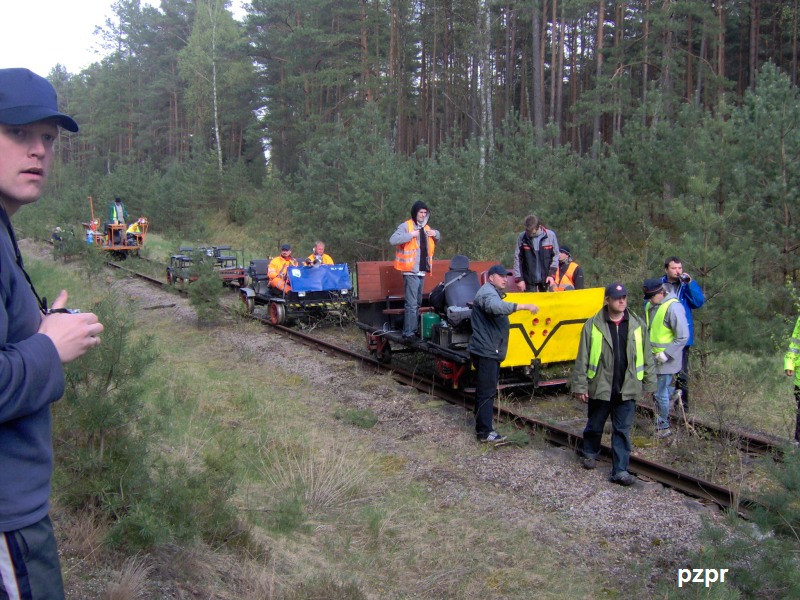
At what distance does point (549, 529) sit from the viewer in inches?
210

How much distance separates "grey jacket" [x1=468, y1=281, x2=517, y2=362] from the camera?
287 inches

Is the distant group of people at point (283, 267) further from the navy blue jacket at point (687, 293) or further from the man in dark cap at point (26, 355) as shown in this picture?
the man in dark cap at point (26, 355)

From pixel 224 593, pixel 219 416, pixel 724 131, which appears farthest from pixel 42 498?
pixel 724 131

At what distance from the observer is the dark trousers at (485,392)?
7340 millimetres

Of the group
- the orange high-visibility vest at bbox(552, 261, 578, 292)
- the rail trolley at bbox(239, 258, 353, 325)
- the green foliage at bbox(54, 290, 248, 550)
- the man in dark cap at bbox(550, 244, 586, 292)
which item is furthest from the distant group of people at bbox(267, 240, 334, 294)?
the green foliage at bbox(54, 290, 248, 550)

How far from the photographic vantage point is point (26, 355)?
177 centimetres

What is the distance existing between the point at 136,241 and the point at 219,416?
22.0 meters

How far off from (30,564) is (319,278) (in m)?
12.0

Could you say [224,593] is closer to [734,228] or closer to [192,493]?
[192,493]

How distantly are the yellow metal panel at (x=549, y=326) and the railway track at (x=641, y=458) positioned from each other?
0.77m

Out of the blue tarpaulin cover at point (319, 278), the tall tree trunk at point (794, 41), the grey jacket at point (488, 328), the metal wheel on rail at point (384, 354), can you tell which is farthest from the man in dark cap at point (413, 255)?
the tall tree trunk at point (794, 41)

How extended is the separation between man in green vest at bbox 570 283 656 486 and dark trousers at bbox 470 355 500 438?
1106 millimetres

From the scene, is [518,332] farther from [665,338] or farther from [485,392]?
[665,338]

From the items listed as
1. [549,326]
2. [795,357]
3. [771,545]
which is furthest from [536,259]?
[771,545]
